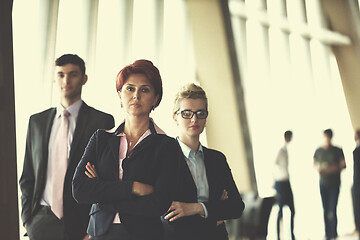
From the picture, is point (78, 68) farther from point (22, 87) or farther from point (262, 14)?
point (262, 14)

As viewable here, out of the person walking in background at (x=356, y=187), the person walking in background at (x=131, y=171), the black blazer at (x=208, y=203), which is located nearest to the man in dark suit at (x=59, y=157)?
the person walking in background at (x=131, y=171)

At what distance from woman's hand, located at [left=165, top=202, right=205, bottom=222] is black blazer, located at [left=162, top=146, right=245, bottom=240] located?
30 millimetres

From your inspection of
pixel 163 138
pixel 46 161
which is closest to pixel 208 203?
pixel 163 138

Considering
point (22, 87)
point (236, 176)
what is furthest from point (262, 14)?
point (22, 87)

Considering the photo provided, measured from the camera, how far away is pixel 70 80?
187cm

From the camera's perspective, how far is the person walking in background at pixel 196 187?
1.51 meters

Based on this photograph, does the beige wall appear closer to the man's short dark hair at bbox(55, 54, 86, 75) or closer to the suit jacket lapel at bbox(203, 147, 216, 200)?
the suit jacket lapel at bbox(203, 147, 216, 200)

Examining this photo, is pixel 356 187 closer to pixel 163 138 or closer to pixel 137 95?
pixel 163 138

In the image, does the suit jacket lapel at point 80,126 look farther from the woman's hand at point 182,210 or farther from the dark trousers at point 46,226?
the woman's hand at point 182,210

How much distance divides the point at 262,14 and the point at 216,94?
68 cm

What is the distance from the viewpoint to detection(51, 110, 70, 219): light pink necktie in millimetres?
Answer: 1751

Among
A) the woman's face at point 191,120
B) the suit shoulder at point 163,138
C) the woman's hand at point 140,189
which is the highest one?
the woman's face at point 191,120

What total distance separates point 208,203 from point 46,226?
0.82 m

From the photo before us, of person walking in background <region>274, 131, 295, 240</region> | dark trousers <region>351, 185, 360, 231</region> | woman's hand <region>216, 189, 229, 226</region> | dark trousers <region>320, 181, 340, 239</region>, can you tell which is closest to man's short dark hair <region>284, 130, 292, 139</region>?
person walking in background <region>274, 131, 295, 240</region>
